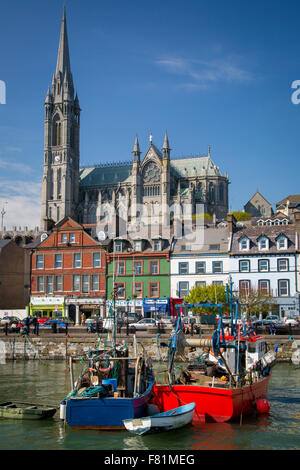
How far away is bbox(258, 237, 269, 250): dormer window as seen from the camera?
60562 mm

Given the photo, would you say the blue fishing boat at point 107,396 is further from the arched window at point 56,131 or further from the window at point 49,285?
the arched window at point 56,131

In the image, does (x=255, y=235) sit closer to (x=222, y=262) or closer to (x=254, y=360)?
(x=222, y=262)

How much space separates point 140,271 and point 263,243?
51.9 feet

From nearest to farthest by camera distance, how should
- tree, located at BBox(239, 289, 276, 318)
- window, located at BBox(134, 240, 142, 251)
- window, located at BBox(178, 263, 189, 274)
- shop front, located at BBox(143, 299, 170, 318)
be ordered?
tree, located at BBox(239, 289, 276, 318), shop front, located at BBox(143, 299, 170, 318), window, located at BBox(178, 263, 189, 274), window, located at BBox(134, 240, 142, 251)

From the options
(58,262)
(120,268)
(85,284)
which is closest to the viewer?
(120,268)

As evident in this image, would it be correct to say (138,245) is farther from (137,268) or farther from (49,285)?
(49,285)

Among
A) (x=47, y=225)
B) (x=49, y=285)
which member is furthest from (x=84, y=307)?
(x=47, y=225)

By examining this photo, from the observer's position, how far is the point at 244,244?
61.2 metres

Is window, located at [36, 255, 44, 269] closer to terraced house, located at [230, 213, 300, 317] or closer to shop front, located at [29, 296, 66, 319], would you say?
shop front, located at [29, 296, 66, 319]

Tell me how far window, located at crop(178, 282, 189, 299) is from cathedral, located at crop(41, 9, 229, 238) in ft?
236

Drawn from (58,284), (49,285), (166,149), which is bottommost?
(49,285)

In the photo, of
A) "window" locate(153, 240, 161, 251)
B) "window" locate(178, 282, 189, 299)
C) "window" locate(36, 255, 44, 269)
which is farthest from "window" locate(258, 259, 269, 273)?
"window" locate(36, 255, 44, 269)

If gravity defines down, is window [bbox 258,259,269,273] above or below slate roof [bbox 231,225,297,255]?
below
